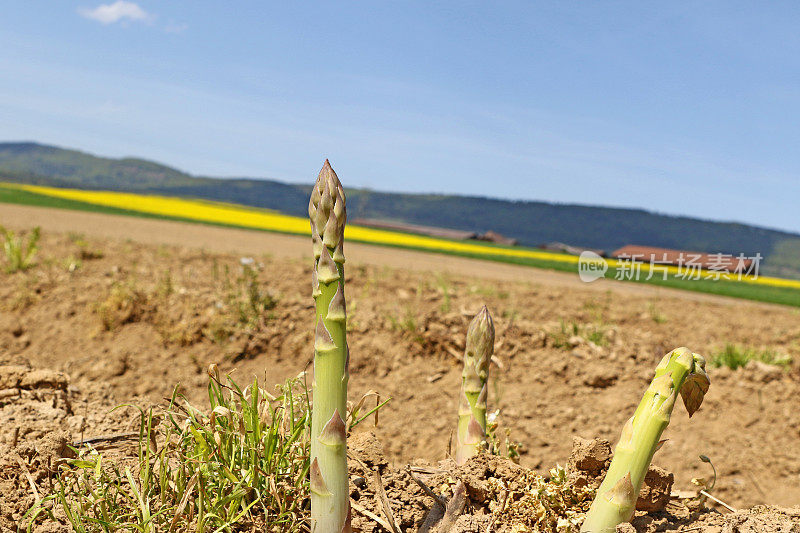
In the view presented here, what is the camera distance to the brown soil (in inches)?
139

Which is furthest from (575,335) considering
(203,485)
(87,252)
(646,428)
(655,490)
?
(87,252)

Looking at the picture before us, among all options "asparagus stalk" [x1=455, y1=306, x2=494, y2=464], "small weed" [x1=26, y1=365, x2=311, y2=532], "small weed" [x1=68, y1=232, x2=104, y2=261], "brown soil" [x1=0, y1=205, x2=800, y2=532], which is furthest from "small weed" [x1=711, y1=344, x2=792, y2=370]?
"small weed" [x1=68, y1=232, x2=104, y2=261]

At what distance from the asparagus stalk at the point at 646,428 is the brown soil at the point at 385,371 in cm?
76

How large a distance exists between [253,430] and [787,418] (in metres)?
4.97

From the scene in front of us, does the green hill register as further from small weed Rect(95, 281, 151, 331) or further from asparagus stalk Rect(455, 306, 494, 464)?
asparagus stalk Rect(455, 306, 494, 464)

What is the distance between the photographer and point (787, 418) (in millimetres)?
5164

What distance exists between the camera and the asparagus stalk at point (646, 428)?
1927mm

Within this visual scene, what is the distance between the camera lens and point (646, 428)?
1.94m

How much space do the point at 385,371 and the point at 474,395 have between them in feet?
10.3

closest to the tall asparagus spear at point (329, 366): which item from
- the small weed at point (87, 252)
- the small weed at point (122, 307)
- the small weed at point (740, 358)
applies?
the small weed at point (122, 307)

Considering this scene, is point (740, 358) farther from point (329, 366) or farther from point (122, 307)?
point (122, 307)

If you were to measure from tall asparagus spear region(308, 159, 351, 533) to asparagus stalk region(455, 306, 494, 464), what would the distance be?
2.62 feet

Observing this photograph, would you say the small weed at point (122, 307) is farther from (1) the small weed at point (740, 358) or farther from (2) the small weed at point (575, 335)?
(1) the small weed at point (740, 358)

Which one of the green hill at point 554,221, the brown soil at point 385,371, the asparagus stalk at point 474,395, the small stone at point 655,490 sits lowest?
the brown soil at point 385,371
